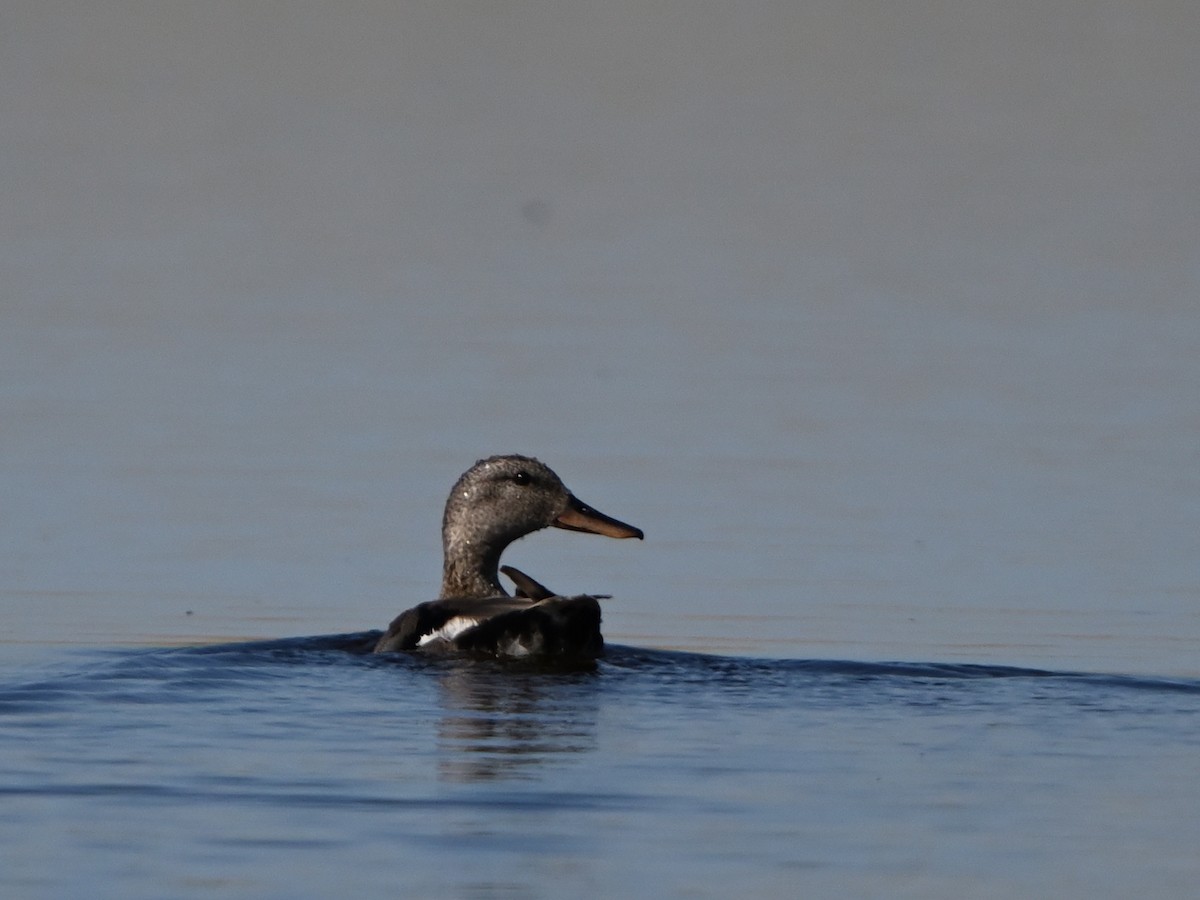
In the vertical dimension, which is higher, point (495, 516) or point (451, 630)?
point (495, 516)

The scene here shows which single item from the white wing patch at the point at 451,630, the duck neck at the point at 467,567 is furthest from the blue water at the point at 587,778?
the duck neck at the point at 467,567

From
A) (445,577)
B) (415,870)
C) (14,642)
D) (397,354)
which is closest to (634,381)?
(397,354)

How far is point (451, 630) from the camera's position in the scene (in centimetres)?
975

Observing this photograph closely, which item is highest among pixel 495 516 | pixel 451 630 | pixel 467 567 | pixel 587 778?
pixel 495 516

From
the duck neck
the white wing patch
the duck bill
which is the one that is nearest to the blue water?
the white wing patch

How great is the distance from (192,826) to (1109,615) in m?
5.82

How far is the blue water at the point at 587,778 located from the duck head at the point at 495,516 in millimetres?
1291

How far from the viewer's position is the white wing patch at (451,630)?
9.67 meters

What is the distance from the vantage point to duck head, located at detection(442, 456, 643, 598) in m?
11.0

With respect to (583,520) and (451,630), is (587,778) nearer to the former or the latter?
(451,630)

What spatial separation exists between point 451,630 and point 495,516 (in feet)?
4.41

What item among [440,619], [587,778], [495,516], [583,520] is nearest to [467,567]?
[495,516]

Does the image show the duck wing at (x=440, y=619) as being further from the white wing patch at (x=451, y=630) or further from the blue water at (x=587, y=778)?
the blue water at (x=587, y=778)

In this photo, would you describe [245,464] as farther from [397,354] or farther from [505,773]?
[505,773]
